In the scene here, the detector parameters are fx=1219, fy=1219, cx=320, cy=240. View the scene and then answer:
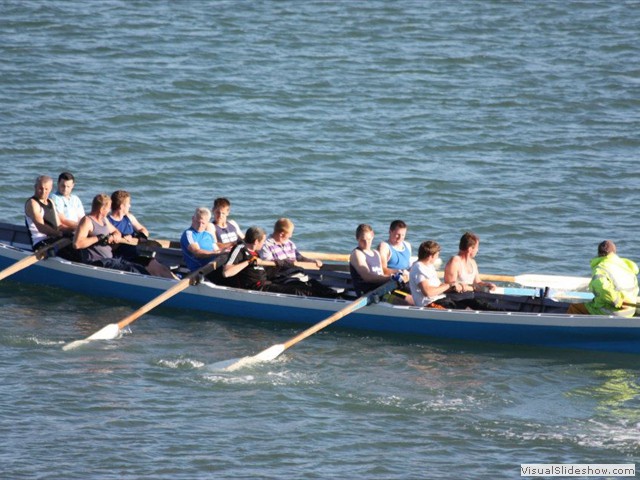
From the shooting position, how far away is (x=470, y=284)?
13891 mm

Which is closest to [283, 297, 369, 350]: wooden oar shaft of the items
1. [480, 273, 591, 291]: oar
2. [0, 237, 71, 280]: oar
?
[480, 273, 591, 291]: oar

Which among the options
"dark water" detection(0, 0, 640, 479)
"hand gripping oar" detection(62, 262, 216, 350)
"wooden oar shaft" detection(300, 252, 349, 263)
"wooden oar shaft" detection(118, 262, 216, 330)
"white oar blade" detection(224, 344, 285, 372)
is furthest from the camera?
"wooden oar shaft" detection(300, 252, 349, 263)

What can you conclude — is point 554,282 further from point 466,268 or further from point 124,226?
point 124,226

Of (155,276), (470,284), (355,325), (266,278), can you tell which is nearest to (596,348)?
(470,284)

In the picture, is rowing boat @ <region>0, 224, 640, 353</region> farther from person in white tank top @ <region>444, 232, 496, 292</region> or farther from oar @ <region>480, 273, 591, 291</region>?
person in white tank top @ <region>444, 232, 496, 292</region>

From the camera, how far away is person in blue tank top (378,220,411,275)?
14.2 metres

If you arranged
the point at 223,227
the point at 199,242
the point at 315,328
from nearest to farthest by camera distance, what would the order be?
1. the point at 315,328
2. the point at 199,242
3. the point at 223,227

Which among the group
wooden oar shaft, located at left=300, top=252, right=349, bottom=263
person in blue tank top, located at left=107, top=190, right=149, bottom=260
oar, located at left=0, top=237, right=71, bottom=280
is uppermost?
person in blue tank top, located at left=107, top=190, right=149, bottom=260

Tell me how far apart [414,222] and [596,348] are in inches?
240

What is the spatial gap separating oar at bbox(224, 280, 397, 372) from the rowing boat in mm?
152

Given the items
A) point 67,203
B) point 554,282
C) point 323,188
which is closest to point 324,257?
point 554,282

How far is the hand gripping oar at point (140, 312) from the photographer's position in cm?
1357

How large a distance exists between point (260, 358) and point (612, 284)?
384 cm

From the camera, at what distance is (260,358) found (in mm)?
13016
